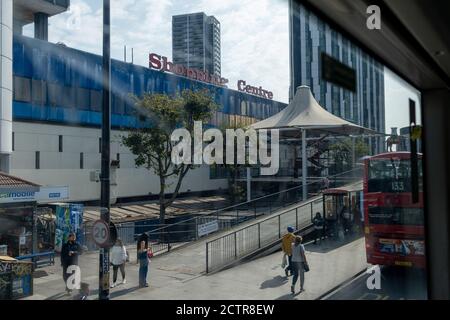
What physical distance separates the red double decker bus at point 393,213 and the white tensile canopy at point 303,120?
0.74 m

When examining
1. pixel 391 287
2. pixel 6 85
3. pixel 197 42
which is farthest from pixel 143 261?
pixel 391 287

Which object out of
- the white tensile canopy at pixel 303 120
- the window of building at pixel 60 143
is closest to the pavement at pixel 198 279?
the window of building at pixel 60 143

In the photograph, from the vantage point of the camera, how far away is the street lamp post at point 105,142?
1.60 m

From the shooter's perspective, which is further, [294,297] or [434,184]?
[434,184]

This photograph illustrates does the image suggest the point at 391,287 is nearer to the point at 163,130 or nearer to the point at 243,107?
the point at 243,107

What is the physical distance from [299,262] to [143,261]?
0.82m

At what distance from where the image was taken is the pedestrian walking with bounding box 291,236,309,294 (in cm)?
213

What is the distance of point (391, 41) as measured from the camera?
2.28m

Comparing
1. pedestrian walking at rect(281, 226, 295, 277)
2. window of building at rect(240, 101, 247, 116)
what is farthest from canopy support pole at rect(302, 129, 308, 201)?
window of building at rect(240, 101, 247, 116)

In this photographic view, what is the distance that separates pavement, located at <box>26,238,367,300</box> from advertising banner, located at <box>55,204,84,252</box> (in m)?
0.10
